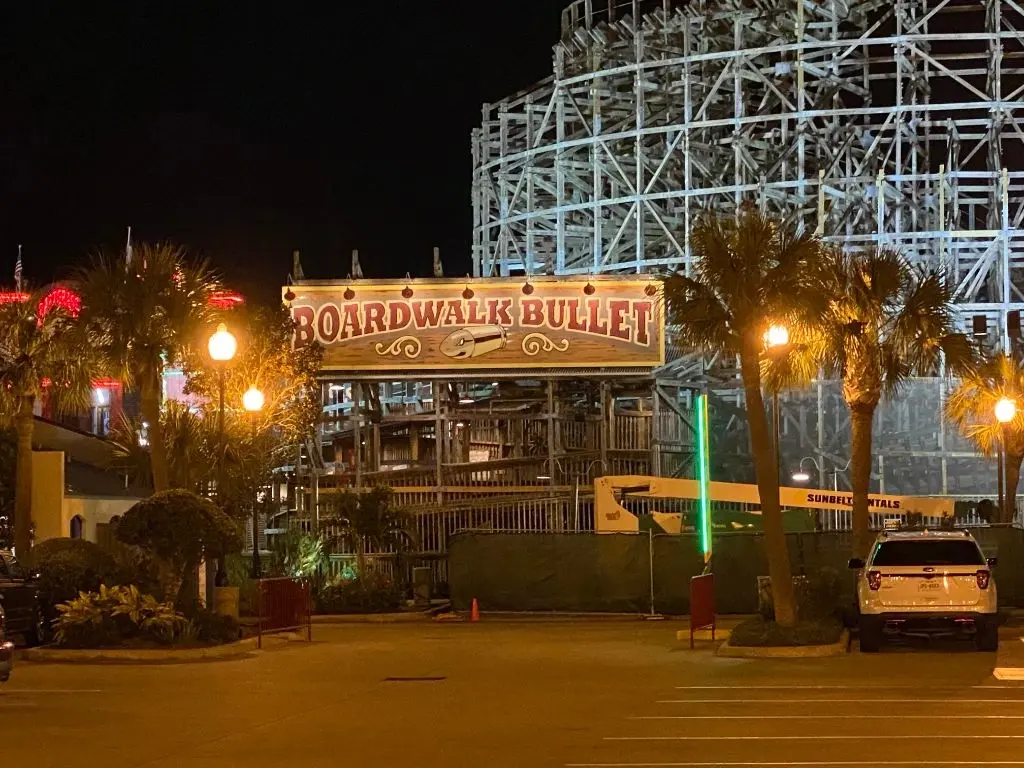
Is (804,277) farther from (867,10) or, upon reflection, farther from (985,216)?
(985,216)

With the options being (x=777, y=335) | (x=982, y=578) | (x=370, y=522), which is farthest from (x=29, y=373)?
(x=982, y=578)

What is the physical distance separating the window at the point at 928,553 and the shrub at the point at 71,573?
12.0 m

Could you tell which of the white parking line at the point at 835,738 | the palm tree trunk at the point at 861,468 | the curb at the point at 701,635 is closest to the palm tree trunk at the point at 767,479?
the curb at the point at 701,635

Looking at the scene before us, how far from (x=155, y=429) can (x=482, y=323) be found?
15.1 meters

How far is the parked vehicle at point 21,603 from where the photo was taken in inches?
971

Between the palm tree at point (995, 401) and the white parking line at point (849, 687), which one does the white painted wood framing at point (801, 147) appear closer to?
the palm tree at point (995, 401)

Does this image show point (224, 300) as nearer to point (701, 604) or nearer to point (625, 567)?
point (625, 567)

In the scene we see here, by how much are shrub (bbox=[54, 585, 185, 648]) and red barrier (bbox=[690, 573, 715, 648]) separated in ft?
24.8

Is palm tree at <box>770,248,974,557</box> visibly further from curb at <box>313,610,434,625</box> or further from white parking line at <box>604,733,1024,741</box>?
white parking line at <box>604,733,1024,741</box>

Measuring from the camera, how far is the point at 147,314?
28.4 metres

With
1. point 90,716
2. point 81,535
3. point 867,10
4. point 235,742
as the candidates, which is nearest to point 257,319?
point 81,535

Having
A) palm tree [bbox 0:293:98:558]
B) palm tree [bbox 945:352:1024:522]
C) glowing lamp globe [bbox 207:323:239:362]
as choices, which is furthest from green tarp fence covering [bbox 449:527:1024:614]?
glowing lamp globe [bbox 207:323:239:362]

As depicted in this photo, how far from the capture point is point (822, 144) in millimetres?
53156

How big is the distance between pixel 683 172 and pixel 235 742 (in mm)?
43453
